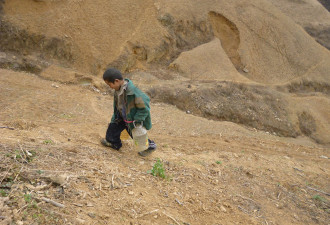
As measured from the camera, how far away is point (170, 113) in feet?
22.7

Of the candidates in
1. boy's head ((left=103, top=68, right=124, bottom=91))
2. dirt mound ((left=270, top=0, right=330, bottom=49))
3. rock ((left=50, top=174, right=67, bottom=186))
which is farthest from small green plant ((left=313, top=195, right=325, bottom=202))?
dirt mound ((left=270, top=0, right=330, bottom=49))

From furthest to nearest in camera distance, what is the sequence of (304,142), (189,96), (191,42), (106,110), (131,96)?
1. (191,42)
2. (304,142)
3. (189,96)
4. (106,110)
5. (131,96)

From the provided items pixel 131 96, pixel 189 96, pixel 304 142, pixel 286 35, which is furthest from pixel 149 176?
pixel 286 35

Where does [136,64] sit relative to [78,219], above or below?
below

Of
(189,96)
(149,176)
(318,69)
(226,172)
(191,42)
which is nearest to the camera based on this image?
(149,176)

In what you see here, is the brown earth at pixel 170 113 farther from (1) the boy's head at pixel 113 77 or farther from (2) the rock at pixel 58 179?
(1) the boy's head at pixel 113 77

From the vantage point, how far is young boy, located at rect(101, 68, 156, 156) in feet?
10.3

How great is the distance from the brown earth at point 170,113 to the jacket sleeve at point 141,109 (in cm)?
52

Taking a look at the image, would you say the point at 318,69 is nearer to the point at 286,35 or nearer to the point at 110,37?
the point at 286,35

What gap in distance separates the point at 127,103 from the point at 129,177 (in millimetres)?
920

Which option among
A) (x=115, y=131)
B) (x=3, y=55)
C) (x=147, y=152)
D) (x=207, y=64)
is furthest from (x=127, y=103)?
(x=207, y=64)

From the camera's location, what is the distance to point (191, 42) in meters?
10.6

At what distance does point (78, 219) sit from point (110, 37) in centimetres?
734

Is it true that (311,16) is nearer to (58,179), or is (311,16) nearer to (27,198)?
(58,179)
